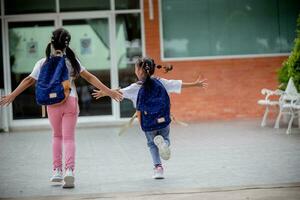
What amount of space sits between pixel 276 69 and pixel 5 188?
9752 mm

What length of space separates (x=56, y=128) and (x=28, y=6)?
339 inches

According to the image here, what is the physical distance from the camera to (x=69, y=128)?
25.6 ft

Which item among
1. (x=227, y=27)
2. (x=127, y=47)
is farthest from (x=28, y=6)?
(x=227, y=27)

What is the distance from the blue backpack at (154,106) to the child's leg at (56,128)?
37.4 inches

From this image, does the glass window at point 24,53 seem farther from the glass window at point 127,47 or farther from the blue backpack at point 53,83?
the blue backpack at point 53,83

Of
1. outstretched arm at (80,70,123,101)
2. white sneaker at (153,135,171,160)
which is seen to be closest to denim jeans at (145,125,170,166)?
white sneaker at (153,135,171,160)

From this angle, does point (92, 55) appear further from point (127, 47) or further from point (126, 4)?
point (126, 4)

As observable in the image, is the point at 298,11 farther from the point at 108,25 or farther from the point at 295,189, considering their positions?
the point at 295,189

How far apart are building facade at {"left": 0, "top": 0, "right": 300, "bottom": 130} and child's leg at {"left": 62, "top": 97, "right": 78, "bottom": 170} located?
8213 millimetres

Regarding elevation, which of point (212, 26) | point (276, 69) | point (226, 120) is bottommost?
point (226, 120)

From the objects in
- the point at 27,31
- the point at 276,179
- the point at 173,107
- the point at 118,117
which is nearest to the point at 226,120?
the point at 173,107

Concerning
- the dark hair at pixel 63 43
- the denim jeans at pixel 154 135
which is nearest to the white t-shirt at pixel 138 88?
the denim jeans at pixel 154 135

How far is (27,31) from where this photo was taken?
16047 mm

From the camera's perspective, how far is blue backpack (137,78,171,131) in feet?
26.5
